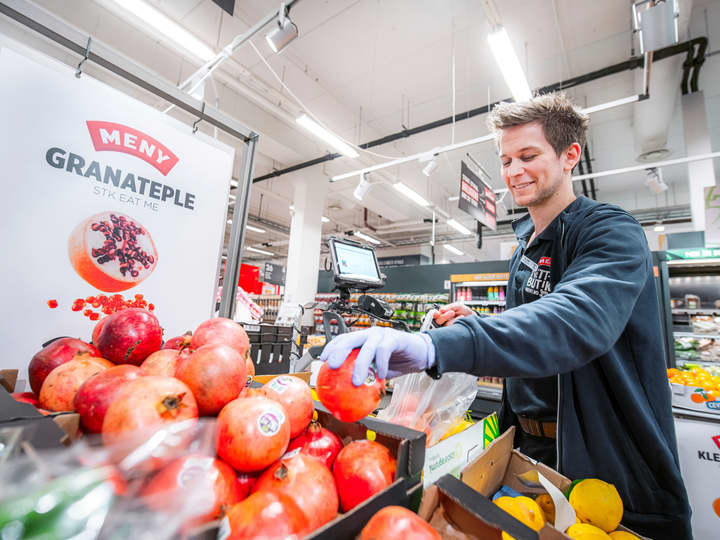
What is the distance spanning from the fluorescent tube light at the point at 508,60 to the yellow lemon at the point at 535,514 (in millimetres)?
3896

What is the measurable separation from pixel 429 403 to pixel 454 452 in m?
0.18

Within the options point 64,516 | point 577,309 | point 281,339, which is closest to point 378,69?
point 281,339

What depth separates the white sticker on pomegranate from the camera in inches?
24.0

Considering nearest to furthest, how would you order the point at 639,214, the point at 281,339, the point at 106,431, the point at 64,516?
the point at 64,516 < the point at 106,431 < the point at 281,339 < the point at 639,214

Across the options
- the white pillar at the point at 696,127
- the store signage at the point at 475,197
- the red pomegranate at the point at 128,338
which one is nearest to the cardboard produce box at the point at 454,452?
the red pomegranate at the point at 128,338

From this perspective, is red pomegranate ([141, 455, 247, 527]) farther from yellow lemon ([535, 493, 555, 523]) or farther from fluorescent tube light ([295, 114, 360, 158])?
fluorescent tube light ([295, 114, 360, 158])

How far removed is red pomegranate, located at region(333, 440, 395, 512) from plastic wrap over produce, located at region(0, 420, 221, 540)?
239mm

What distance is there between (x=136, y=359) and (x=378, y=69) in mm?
5884

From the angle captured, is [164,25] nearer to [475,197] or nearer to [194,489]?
[194,489]

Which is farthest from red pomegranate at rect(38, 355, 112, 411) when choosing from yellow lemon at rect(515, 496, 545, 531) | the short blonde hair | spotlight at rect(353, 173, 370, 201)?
spotlight at rect(353, 173, 370, 201)

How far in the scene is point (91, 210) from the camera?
132 cm

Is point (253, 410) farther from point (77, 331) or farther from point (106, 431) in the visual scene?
point (77, 331)

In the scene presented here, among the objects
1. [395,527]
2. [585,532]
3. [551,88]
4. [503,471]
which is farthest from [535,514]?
[551,88]

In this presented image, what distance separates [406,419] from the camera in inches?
38.4
